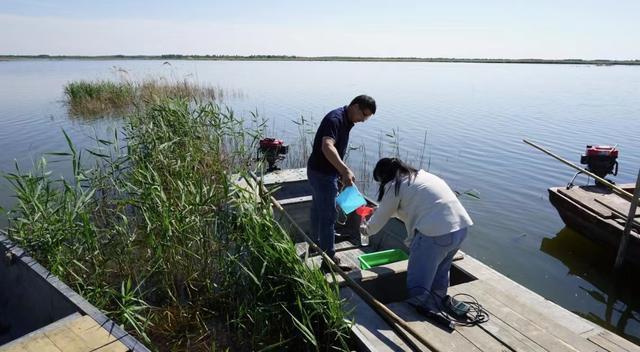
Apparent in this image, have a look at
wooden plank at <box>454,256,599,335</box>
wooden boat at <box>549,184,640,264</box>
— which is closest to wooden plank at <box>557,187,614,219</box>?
wooden boat at <box>549,184,640,264</box>

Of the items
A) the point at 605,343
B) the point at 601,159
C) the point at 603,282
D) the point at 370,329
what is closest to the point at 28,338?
the point at 370,329

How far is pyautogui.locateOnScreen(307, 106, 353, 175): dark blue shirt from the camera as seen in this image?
3.63 m

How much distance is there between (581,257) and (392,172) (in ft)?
15.6

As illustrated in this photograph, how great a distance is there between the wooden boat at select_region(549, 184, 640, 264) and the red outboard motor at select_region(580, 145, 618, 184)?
0.38 metres

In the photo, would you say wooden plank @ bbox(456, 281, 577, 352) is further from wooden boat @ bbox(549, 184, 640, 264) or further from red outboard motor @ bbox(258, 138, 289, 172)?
red outboard motor @ bbox(258, 138, 289, 172)

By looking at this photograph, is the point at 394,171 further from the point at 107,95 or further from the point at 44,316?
the point at 107,95

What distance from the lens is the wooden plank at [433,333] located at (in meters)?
2.79

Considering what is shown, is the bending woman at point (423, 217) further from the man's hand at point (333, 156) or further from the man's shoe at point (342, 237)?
the man's shoe at point (342, 237)

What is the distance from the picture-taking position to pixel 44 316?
10.3 ft

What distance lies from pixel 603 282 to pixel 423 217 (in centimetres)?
404

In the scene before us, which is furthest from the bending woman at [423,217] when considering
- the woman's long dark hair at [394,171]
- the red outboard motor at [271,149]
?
the red outboard motor at [271,149]

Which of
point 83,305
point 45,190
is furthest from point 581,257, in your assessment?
point 45,190

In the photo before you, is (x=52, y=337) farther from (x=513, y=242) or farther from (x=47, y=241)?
(x=513, y=242)

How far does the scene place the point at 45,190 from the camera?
3973 mm
